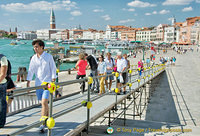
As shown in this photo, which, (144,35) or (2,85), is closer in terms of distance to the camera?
(2,85)

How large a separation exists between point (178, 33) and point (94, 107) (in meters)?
128

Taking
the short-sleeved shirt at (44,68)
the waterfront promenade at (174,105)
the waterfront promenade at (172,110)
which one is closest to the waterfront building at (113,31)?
the waterfront promenade at (174,105)

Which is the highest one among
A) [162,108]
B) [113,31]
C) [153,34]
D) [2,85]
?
[113,31]

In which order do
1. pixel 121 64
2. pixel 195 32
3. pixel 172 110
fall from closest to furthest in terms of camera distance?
1. pixel 121 64
2. pixel 172 110
3. pixel 195 32

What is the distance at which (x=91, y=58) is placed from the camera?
6910mm

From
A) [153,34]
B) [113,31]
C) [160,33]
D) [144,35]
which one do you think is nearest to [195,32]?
[160,33]

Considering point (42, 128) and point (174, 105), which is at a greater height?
point (42, 128)

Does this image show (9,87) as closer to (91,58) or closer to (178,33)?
(91,58)

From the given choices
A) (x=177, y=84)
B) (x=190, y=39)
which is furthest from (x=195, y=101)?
(x=190, y=39)

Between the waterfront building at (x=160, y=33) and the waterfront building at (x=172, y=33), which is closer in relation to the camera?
the waterfront building at (x=172, y=33)

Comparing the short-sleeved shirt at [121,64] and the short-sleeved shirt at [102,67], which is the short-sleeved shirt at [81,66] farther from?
the short-sleeved shirt at [121,64]

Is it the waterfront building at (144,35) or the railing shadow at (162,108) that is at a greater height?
the waterfront building at (144,35)

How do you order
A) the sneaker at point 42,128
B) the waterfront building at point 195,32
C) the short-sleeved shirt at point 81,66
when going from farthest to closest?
the waterfront building at point 195,32, the short-sleeved shirt at point 81,66, the sneaker at point 42,128

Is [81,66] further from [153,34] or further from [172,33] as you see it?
[153,34]
